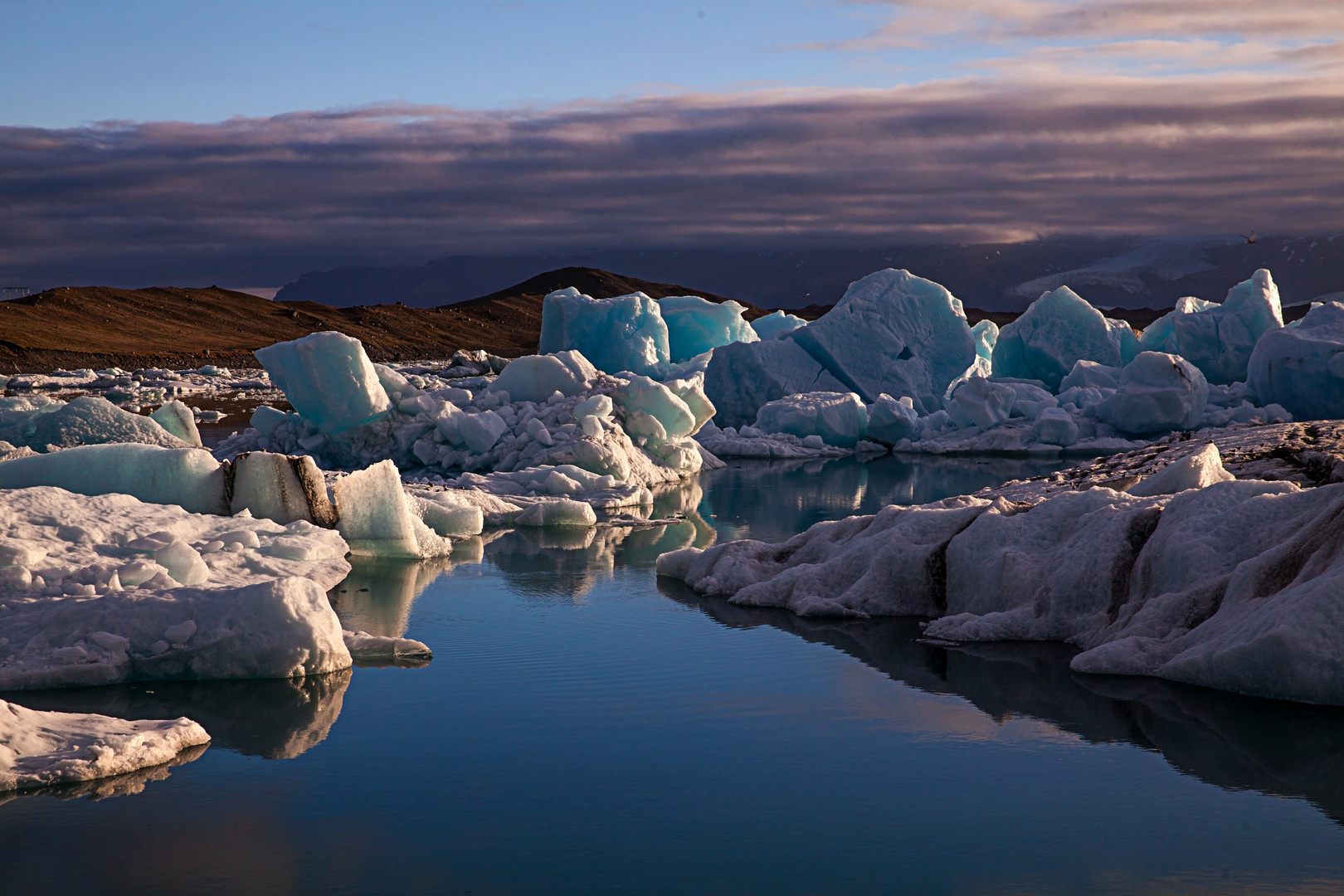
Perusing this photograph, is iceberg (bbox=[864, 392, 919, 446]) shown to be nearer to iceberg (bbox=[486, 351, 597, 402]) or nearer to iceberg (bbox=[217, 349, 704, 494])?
iceberg (bbox=[217, 349, 704, 494])

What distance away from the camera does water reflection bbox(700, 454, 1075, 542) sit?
13.0 metres

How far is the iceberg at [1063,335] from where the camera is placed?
24797 millimetres

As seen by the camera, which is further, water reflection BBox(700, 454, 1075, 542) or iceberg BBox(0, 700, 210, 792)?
water reflection BBox(700, 454, 1075, 542)

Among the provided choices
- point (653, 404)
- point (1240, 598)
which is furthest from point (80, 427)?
point (1240, 598)

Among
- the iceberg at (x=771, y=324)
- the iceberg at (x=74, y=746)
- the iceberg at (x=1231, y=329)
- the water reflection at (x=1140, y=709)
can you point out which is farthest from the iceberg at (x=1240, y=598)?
the iceberg at (x=771, y=324)

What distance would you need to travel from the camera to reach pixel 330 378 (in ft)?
48.1

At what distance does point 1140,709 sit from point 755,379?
59.1 feet

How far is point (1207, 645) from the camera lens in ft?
18.0

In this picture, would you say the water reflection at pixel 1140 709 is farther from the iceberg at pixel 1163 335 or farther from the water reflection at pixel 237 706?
the iceberg at pixel 1163 335

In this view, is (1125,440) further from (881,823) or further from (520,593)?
(881,823)

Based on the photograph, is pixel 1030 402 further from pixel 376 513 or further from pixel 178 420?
pixel 376 513

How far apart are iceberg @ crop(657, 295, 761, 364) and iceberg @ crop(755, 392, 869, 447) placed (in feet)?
24.8

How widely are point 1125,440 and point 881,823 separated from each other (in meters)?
17.5

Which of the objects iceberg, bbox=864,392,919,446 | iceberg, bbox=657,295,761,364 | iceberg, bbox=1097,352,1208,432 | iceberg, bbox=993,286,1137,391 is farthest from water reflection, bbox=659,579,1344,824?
iceberg, bbox=657,295,761,364
